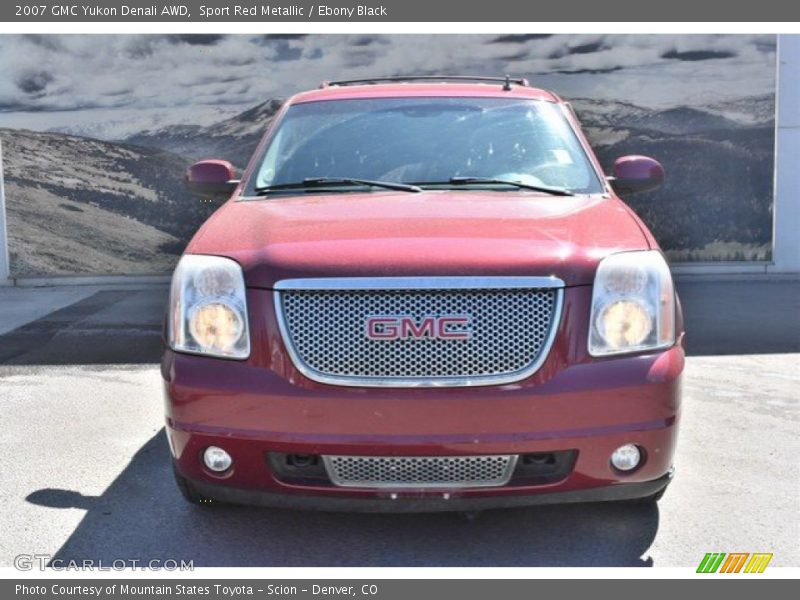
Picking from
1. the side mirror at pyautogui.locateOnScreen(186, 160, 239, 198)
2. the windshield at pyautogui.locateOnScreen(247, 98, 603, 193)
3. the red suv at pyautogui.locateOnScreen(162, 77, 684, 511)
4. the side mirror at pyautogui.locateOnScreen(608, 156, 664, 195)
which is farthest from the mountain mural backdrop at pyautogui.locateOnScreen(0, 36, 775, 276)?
the red suv at pyautogui.locateOnScreen(162, 77, 684, 511)

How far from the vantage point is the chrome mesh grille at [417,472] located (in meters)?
3.25

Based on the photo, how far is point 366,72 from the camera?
11.3 metres

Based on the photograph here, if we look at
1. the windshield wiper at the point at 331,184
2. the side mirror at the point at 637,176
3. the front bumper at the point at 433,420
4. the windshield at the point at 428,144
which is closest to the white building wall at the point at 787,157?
the side mirror at the point at 637,176

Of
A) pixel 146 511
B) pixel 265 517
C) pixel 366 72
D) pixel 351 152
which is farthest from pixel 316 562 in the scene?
pixel 366 72

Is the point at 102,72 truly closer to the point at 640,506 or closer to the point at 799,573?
the point at 640,506

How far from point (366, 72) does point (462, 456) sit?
868cm

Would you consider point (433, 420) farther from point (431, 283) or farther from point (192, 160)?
point (192, 160)

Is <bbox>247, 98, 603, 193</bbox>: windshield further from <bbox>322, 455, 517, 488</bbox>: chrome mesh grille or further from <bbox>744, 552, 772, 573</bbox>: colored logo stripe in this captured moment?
<bbox>744, 552, 772, 573</bbox>: colored logo stripe

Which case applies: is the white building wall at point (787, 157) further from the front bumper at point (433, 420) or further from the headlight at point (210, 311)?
the headlight at point (210, 311)

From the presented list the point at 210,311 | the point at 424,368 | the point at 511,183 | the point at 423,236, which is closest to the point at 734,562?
the point at 424,368

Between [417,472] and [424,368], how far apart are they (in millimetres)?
350

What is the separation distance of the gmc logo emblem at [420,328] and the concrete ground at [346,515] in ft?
2.74

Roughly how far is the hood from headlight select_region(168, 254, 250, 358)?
0.06 m

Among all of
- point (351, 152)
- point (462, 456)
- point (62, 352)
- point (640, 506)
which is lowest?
point (62, 352)
